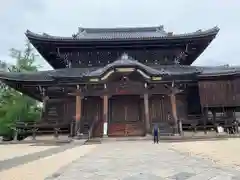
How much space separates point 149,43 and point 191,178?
1722 cm

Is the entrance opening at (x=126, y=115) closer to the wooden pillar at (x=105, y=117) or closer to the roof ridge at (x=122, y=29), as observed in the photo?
the wooden pillar at (x=105, y=117)

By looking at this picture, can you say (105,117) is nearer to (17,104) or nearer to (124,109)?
(124,109)

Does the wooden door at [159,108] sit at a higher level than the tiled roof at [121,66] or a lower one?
lower

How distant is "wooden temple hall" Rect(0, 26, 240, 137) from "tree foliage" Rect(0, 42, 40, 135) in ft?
14.1

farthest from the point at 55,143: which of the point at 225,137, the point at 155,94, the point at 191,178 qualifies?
the point at 191,178

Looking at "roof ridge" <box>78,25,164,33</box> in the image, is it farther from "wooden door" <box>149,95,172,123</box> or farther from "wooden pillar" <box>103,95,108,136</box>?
"wooden pillar" <box>103,95,108,136</box>

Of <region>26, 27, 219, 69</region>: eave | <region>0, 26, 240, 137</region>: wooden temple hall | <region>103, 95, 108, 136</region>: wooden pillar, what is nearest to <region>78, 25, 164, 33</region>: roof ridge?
<region>0, 26, 240, 137</region>: wooden temple hall

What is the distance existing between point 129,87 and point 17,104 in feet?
43.0

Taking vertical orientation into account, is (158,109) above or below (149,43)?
below

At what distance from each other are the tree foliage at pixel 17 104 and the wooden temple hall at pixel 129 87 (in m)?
4.31

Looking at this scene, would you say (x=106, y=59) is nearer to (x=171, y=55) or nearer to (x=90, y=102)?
(x=90, y=102)

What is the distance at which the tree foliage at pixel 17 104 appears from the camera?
23953mm

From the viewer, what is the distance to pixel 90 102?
20.5 m

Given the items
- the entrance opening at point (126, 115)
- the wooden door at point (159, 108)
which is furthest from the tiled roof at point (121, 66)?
the entrance opening at point (126, 115)
